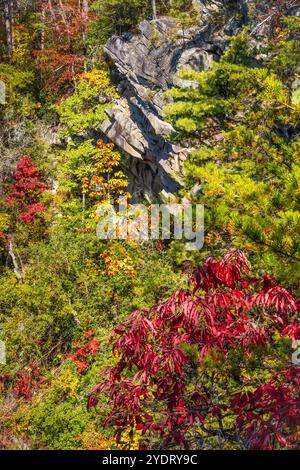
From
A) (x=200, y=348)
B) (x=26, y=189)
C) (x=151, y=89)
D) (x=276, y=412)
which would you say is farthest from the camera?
(x=26, y=189)

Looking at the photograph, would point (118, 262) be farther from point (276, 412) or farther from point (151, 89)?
point (276, 412)

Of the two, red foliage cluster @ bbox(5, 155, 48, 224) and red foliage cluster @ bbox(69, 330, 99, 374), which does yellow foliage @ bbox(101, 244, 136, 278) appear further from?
red foliage cluster @ bbox(5, 155, 48, 224)

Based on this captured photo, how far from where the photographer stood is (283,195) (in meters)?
3.71

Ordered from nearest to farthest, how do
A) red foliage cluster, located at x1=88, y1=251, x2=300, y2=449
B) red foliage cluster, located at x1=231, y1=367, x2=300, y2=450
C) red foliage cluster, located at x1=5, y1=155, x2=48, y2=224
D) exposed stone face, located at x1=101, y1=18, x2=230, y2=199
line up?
red foliage cluster, located at x1=231, y1=367, x2=300, y2=450
red foliage cluster, located at x1=88, y1=251, x2=300, y2=449
exposed stone face, located at x1=101, y1=18, x2=230, y2=199
red foliage cluster, located at x1=5, y1=155, x2=48, y2=224

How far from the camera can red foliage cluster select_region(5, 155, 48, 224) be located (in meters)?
13.2

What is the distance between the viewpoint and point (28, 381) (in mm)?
9031

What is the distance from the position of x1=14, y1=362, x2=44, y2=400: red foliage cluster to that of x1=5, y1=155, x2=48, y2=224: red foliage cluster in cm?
522

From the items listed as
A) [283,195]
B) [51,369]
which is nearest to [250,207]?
[283,195]

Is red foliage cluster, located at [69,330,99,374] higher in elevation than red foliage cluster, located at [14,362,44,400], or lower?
higher

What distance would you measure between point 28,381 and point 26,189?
22.0 ft

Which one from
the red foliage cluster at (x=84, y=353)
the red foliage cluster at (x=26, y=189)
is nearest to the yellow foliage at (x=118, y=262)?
the red foliage cluster at (x=84, y=353)

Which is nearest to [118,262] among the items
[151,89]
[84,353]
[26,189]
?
[84,353]

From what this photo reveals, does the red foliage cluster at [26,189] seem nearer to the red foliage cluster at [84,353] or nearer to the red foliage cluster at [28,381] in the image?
the red foliage cluster at [84,353]

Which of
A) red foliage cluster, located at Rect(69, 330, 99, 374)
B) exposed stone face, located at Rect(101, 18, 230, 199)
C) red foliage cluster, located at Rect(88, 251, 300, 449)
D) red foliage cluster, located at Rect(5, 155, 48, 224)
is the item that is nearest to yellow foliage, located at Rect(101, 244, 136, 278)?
red foliage cluster, located at Rect(69, 330, 99, 374)
